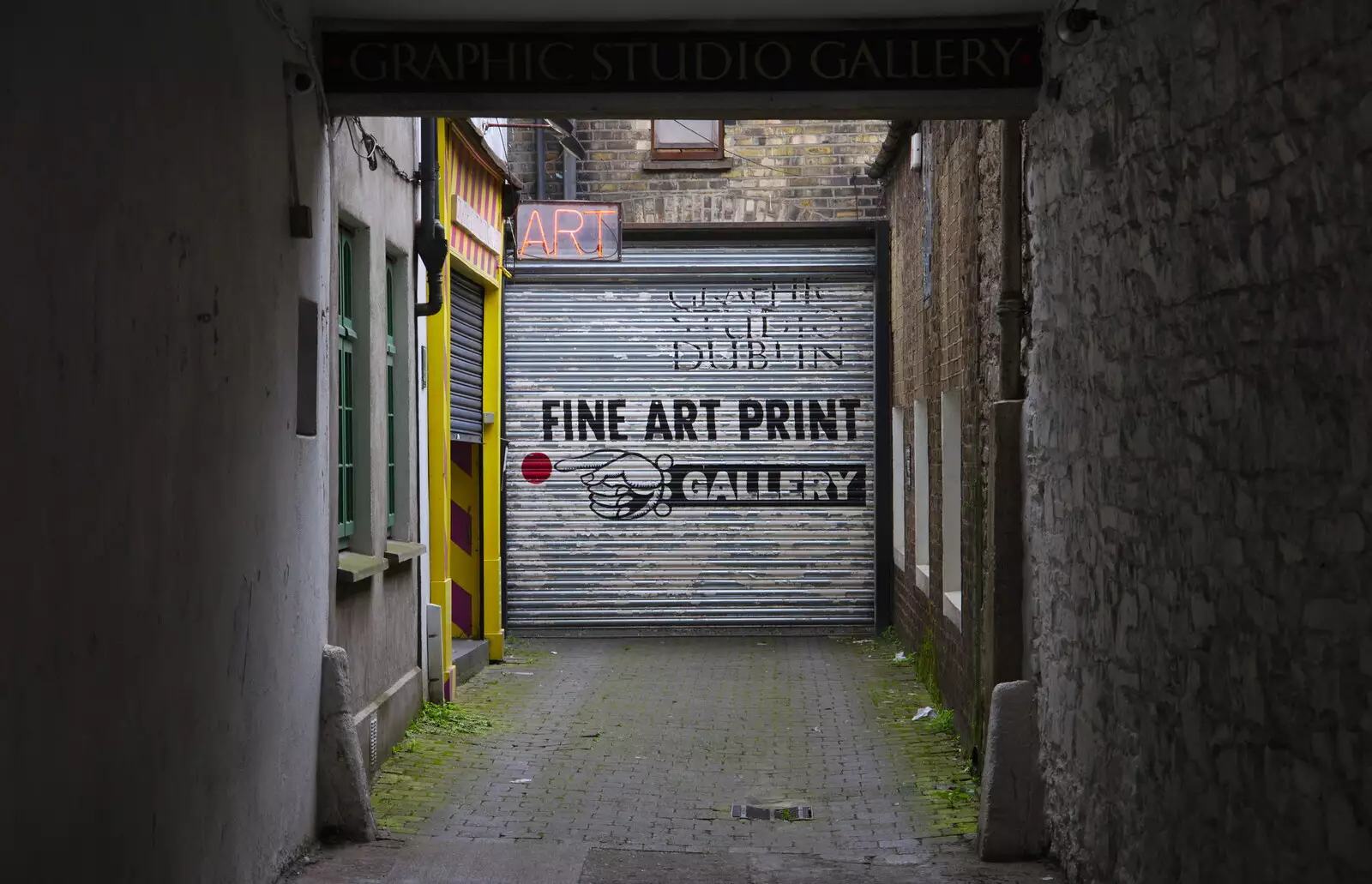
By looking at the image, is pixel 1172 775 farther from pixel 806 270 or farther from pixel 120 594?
pixel 806 270

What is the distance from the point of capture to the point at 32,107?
3941mm

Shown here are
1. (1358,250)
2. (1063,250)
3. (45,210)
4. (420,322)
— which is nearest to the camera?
(1358,250)

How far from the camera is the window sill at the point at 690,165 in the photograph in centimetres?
1756

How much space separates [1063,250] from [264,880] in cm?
437

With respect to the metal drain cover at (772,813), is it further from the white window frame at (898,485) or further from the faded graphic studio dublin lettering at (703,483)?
the faded graphic studio dublin lettering at (703,483)

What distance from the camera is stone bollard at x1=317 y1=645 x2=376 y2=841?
25.2 ft

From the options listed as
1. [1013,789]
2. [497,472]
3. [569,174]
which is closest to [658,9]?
[1013,789]

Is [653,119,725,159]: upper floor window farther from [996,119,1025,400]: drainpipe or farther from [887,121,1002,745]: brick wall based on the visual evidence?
[996,119,1025,400]: drainpipe

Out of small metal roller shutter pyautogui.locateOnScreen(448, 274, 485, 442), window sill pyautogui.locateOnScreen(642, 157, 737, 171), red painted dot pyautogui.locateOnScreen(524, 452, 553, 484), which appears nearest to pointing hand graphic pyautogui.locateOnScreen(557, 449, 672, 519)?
red painted dot pyautogui.locateOnScreen(524, 452, 553, 484)

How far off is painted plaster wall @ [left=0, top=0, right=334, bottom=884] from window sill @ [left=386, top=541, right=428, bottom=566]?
2.96 meters

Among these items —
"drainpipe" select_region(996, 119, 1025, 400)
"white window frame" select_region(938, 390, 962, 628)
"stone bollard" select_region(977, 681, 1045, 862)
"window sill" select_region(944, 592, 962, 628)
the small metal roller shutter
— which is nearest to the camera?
"stone bollard" select_region(977, 681, 1045, 862)

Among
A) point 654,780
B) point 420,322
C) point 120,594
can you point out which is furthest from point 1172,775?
point 420,322

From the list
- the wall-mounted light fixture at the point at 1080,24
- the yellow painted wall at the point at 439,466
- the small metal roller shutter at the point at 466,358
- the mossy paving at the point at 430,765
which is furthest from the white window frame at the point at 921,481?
the wall-mounted light fixture at the point at 1080,24

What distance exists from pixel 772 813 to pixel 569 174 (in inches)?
409
